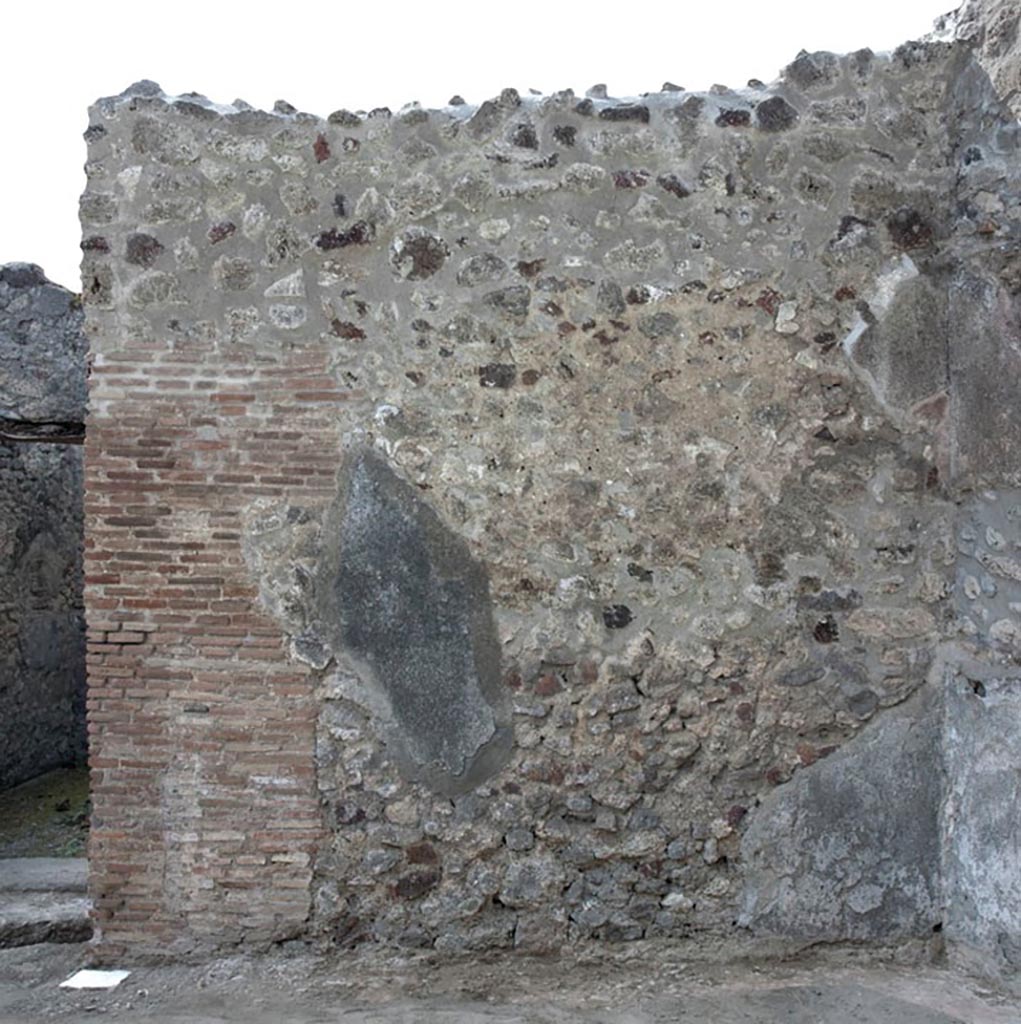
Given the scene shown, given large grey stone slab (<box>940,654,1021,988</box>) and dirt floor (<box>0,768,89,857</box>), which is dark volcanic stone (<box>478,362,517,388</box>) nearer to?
large grey stone slab (<box>940,654,1021,988</box>)

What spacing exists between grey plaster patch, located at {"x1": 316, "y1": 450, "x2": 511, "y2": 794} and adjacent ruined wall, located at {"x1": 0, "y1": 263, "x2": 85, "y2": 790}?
3.38m

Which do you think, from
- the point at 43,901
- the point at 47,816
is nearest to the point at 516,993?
the point at 43,901

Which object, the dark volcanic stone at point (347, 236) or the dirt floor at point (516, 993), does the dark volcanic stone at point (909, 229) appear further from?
the dirt floor at point (516, 993)

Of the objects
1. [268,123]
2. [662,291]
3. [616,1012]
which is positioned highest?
[268,123]

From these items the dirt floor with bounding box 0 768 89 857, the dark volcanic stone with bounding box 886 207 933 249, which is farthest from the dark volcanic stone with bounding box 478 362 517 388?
the dirt floor with bounding box 0 768 89 857

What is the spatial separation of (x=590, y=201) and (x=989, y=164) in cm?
139

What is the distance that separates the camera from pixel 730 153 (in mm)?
4277

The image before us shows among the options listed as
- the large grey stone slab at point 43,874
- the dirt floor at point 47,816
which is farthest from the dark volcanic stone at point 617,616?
the dirt floor at point 47,816

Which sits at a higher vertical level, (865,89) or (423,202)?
(865,89)

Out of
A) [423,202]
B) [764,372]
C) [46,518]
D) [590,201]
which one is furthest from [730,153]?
[46,518]

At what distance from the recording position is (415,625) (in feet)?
14.0

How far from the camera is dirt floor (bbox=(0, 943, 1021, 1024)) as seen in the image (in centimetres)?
390

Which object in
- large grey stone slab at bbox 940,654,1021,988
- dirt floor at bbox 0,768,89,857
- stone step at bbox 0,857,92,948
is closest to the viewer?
large grey stone slab at bbox 940,654,1021,988

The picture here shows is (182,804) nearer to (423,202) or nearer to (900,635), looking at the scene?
(423,202)
